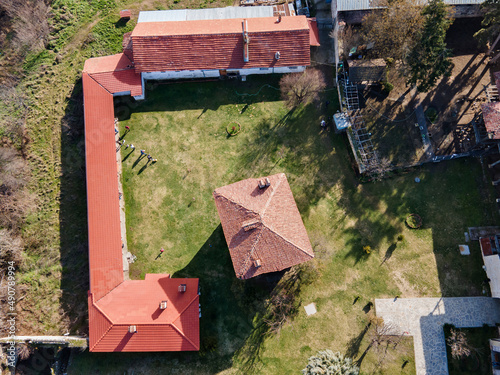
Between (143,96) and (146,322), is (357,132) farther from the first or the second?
(146,322)

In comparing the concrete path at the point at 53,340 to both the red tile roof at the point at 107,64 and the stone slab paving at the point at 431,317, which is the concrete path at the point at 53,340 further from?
the stone slab paving at the point at 431,317

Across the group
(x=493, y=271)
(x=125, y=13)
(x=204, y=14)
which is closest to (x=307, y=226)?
(x=493, y=271)

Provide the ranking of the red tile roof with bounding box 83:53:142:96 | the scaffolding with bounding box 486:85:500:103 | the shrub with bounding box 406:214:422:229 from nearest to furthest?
the shrub with bounding box 406:214:422:229
the scaffolding with bounding box 486:85:500:103
the red tile roof with bounding box 83:53:142:96

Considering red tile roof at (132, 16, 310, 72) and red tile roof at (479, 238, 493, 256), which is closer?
red tile roof at (479, 238, 493, 256)

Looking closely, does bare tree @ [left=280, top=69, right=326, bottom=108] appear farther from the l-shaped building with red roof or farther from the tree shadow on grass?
the tree shadow on grass

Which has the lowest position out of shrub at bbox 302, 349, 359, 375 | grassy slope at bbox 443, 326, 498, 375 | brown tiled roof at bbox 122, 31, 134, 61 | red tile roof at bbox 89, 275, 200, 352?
grassy slope at bbox 443, 326, 498, 375

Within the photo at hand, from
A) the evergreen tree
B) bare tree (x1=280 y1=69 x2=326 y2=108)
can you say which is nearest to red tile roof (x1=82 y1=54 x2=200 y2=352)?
bare tree (x1=280 y1=69 x2=326 y2=108)

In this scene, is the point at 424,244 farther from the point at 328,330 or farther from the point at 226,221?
the point at 226,221
